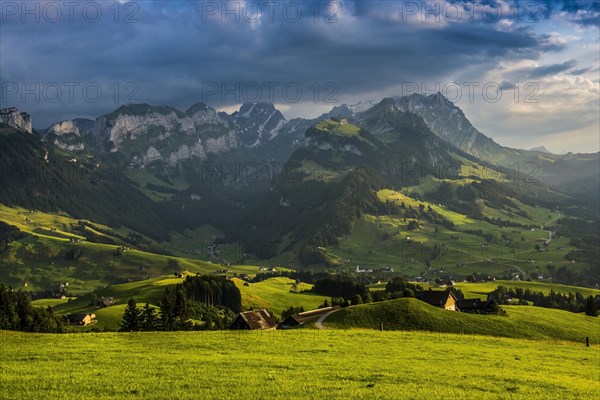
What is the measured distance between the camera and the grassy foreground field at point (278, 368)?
110 feet

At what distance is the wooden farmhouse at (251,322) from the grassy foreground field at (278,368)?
141 feet

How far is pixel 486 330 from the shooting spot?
8412 centimetres

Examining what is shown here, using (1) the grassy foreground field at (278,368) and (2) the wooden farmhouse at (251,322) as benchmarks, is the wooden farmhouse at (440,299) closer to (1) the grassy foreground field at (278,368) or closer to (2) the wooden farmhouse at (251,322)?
(2) the wooden farmhouse at (251,322)

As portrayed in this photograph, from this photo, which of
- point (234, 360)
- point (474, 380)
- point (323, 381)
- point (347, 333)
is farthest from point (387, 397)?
point (347, 333)

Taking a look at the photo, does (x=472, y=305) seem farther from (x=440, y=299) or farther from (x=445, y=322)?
(x=445, y=322)

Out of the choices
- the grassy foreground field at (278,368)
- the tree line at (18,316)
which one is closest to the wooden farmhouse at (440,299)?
the grassy foreground field at (278,368)

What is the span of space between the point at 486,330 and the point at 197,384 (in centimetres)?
6234

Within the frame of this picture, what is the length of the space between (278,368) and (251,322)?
6814 cm

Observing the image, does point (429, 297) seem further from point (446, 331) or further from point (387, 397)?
point (387, 397)

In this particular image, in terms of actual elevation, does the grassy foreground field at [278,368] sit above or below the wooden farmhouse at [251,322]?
above

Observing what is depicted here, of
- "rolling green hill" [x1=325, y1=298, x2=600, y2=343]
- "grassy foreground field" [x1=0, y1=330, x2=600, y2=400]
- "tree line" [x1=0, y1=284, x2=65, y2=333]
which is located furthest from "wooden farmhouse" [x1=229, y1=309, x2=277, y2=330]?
"grassy foreground field" [x1=0, y1=330, x2=600, y2=400]

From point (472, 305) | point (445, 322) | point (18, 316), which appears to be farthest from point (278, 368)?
point (472, 305)

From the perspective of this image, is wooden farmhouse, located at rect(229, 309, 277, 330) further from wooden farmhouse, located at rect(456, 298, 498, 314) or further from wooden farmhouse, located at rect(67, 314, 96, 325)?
wooden farmhouse, located at rect(67, 314, 96, 325)

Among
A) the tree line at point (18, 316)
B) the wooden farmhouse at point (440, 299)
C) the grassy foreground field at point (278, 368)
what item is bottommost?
→ the wooden farmhouse at point (440, 299)
